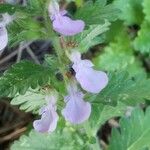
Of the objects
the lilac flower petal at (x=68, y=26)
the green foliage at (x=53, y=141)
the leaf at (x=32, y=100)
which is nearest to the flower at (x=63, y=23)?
the lilac flower petal at (x=68, y=26)

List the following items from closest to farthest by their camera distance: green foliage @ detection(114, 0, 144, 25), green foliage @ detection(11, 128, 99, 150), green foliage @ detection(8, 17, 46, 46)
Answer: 1. green foliage @ detection(8, 17, 46, 46)
2. green foliage @ detection(11, 128, 99, 150)
3. green foliage @ detection(114, 0, 144, 25)

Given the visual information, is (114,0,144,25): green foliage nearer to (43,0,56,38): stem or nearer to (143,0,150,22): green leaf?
(143,0,150,22): green leaf

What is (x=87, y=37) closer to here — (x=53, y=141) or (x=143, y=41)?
(x=53, y=141)

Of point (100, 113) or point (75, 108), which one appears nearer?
point (75, 108)

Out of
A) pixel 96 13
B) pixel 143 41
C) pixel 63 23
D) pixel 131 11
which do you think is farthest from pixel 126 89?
pixel 131 11

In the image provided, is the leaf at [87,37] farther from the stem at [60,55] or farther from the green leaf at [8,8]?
the green leaf at [8,8]

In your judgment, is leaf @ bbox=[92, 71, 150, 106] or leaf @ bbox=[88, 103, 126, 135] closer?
leaf @ bbox=[92, 71, 150, 106]

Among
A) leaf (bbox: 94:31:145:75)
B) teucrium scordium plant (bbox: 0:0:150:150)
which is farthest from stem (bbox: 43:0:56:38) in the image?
leaf (bbox: 94:31:145:75)
